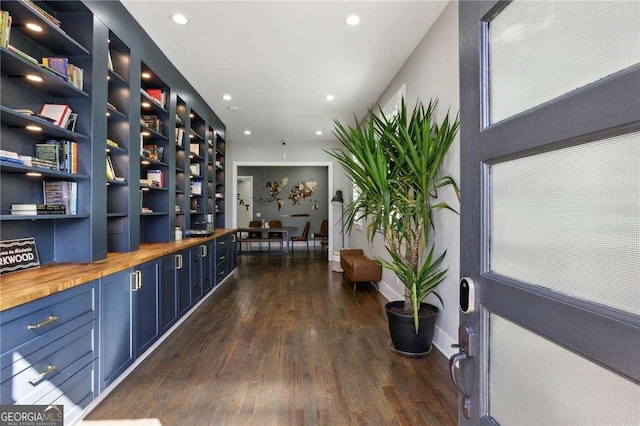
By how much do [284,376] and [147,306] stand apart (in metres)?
1.27

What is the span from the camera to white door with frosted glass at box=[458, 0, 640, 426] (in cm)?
53

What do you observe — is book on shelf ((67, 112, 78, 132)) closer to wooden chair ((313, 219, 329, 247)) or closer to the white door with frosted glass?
the white door with frosted glass

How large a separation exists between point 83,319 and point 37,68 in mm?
1493

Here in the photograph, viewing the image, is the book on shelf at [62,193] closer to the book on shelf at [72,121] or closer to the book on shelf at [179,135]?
the book on shelf at [72,121]

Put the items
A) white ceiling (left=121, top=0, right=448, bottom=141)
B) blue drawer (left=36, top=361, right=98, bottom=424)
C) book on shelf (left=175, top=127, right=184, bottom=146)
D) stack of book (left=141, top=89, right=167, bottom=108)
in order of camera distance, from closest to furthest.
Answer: blue drawer (left=36, top=361, right=98, bottom=424), white ceiling (left=121, top=0, right=448, bottom=141), stack of book (left=141, top=89, right=167, bottom=108), book on shelf (left=175, top=127, right=184, bottom=146)

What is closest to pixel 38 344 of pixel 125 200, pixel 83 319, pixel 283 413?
pixel 83 319

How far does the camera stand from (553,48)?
68cm

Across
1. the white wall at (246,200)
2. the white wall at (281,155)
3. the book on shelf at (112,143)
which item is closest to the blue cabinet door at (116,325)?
the book on shelf at (112,143)

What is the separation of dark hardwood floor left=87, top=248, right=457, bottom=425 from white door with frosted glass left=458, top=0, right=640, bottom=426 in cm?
122

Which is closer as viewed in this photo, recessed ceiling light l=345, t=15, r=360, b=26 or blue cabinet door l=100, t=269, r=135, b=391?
blue cabinet door l=100, t=269, r=135, b=391

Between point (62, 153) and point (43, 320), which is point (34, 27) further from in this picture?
point (43, 320)

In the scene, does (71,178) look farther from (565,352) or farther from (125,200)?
(565,352)

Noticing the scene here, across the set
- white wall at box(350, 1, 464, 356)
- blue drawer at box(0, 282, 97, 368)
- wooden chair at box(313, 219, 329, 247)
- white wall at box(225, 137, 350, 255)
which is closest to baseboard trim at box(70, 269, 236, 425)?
blue drawer at box(0, 282, 97, 368)

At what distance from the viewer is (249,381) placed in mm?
2230
